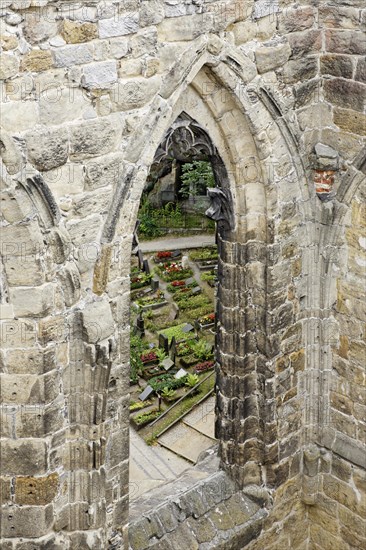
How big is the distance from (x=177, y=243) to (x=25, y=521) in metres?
14.0

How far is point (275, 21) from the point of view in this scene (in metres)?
10.9

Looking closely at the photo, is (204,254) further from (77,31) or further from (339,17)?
(77,31)

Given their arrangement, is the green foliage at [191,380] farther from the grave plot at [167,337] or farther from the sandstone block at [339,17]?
the sandstone block at [339,17]

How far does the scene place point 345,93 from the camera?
37.1ft

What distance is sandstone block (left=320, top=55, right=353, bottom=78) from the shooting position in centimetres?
1116

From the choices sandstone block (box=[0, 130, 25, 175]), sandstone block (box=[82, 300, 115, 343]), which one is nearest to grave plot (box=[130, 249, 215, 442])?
sandstone block (box=[82, 300, 115, 343])

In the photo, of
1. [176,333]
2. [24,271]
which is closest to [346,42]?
[24,271]

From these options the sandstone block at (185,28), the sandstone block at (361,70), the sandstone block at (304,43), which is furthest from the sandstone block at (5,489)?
the sandstone block at (361,70)

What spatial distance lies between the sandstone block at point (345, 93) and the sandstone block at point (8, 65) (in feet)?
12.5

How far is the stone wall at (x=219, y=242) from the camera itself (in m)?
9.28

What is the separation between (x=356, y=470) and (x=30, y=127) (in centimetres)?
566

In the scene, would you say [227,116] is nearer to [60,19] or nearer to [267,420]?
[60,19]

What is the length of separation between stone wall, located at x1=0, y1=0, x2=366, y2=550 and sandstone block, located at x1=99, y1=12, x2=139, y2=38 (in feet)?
0.04

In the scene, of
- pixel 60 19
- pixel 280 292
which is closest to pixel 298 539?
pixel 280 292
